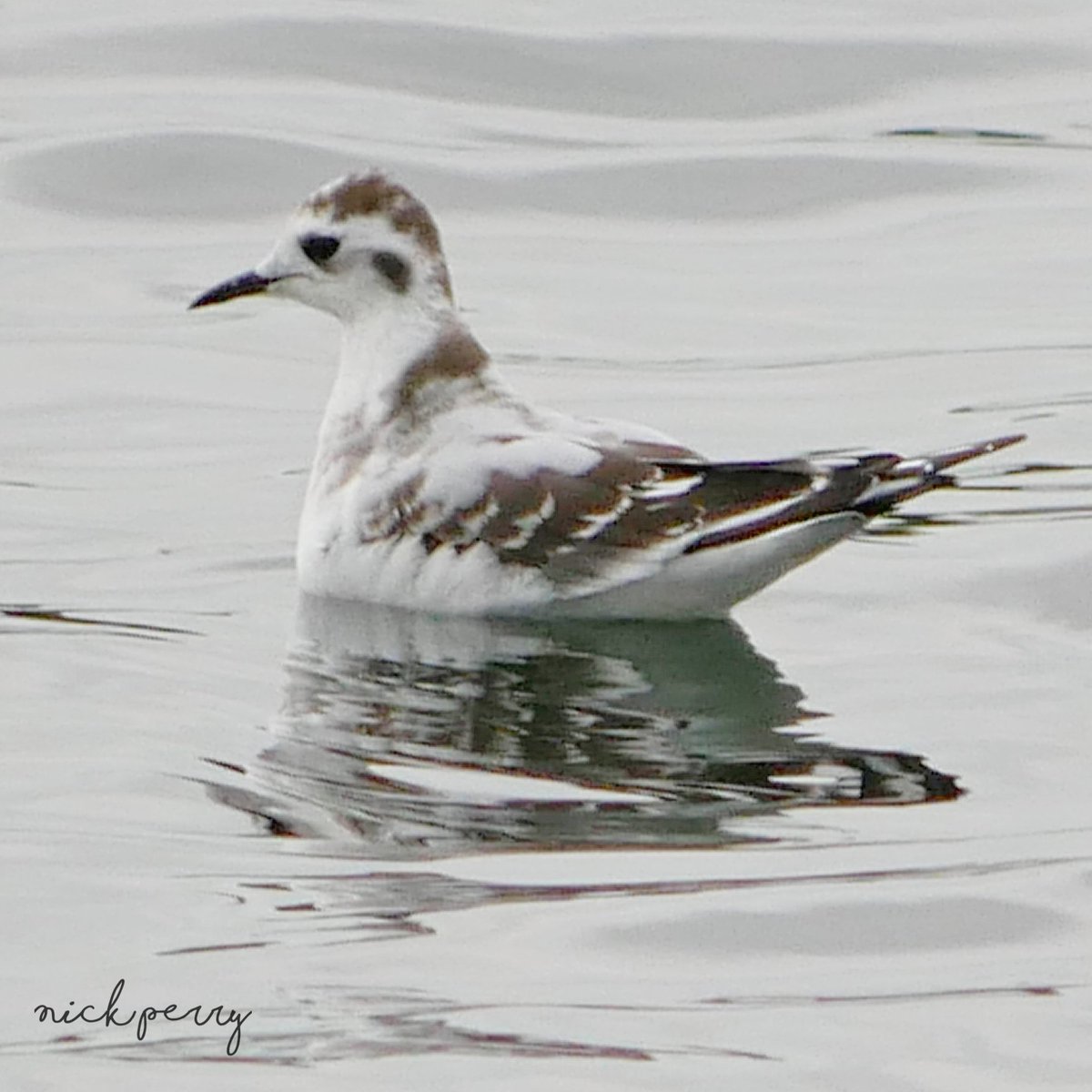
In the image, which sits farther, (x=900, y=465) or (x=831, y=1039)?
(x=900, y=465)

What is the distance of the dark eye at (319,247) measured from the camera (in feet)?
36.9

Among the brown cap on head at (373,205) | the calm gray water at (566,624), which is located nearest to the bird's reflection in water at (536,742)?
the calm gray water at (566,624)

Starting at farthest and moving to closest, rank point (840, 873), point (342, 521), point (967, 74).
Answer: point (967, 74)
point (342, 521)
point (840, 873)

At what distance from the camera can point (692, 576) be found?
1020cm

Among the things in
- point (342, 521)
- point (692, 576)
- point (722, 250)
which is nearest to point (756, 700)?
point (692, 576)

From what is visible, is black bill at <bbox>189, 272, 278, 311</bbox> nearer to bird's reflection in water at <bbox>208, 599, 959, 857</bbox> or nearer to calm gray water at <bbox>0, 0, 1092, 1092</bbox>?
calm gray water at <bbox>0, 0, 1092, 1092</bbox>

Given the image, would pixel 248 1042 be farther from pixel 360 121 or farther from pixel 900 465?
pixel 360 121

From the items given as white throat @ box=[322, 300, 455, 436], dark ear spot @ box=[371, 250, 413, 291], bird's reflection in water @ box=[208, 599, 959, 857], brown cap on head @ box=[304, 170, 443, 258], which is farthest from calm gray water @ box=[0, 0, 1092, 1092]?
brown cap on head @ box=[304, 170, 443, 258]

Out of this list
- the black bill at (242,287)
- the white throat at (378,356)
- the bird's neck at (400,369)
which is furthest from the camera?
the black bill at (242,287)

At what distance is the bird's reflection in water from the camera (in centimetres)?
843

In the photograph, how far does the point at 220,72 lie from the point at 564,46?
2064 millimetres

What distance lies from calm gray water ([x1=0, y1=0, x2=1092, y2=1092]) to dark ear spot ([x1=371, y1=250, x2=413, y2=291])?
3.48 feet
